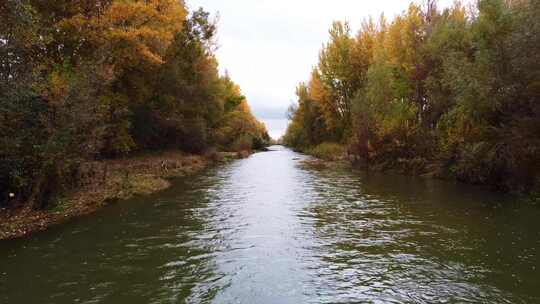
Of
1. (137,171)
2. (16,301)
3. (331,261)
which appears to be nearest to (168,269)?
(16,301)

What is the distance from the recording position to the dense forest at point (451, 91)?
17969 mm

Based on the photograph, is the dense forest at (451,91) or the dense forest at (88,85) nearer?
the dense forest at (88,85)

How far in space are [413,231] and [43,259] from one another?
11.4 m

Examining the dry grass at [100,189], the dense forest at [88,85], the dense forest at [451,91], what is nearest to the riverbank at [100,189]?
the dry grass at [100,189]

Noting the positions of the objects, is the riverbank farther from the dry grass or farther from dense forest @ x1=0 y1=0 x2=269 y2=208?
dense forest @ x1=0 y1=0 x2=269 y2=208

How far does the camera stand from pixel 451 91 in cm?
2658

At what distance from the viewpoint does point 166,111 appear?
36469 mm

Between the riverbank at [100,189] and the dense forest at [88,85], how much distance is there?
0.76 metres

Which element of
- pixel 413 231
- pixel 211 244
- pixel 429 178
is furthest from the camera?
pixel 429 178

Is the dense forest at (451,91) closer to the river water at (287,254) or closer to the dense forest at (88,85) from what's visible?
the river water at (287,254)

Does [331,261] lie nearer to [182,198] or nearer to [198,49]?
[182,198]

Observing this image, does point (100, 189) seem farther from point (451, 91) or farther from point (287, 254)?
point (451, 91)

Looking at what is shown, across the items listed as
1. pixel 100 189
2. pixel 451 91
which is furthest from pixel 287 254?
pixel 451 91

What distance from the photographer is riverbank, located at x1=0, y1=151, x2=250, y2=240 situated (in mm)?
13633
